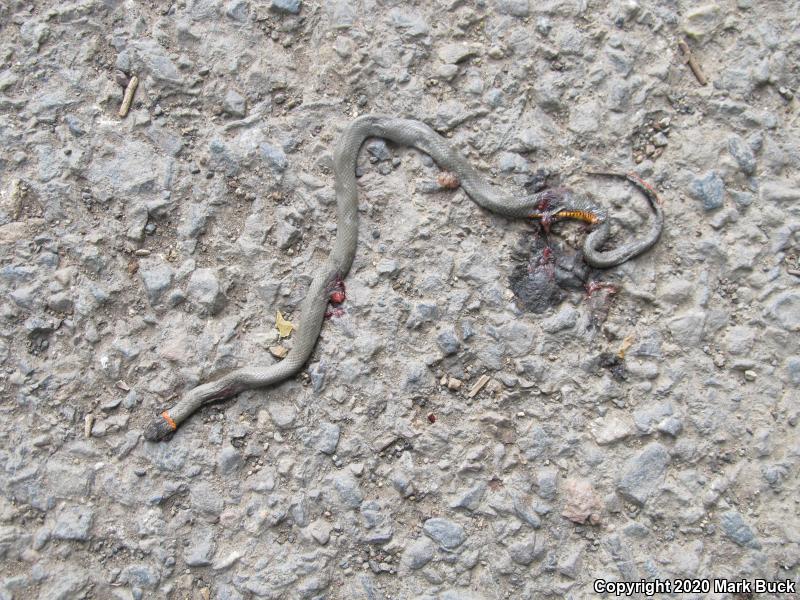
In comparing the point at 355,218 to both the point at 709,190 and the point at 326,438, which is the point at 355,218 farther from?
the point at 709,190

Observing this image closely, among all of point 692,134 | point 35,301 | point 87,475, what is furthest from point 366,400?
point 692,134

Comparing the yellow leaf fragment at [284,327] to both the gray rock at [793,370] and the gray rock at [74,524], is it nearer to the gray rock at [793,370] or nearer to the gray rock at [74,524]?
the gray rock at [74,524]

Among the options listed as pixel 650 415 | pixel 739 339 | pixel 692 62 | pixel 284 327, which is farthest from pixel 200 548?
pixel 692 62

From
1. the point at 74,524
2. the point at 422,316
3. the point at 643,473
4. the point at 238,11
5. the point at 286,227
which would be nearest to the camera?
the point at 643,473

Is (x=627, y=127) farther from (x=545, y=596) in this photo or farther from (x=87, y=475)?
(x=87, y=475)

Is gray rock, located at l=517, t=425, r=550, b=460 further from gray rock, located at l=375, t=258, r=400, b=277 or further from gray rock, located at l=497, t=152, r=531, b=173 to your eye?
gray rock, located at l=497, t=152, r=531, b=173

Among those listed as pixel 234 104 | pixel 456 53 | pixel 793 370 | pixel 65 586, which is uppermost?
pixel 456 53
